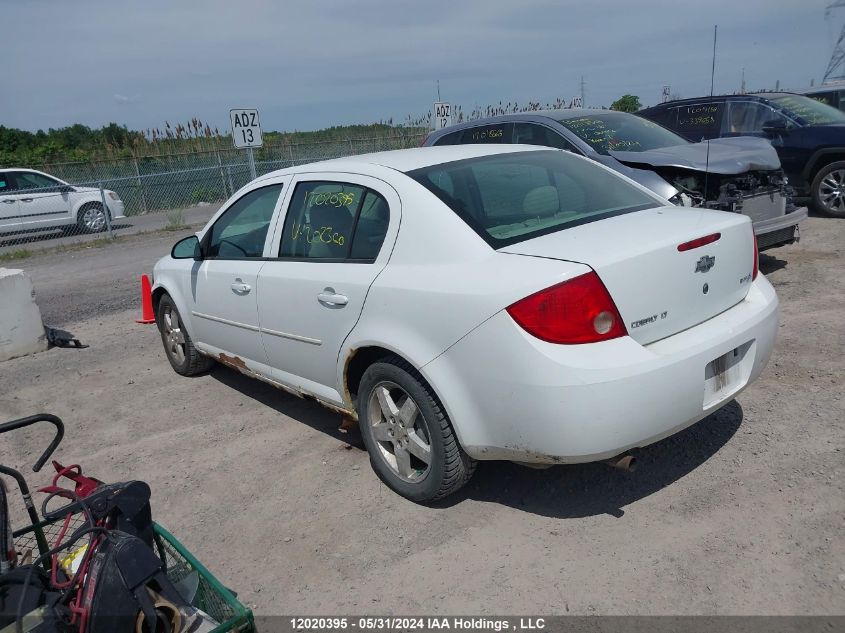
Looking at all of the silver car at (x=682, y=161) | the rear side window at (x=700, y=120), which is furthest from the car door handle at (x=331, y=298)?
the rear side window at (x=700, y=120)

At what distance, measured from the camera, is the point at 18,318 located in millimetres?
7051

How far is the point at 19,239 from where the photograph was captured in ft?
57.3

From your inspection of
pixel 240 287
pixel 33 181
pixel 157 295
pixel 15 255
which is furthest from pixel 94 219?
pixel 240 287

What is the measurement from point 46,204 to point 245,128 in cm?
628

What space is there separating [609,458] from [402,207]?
5.13ft

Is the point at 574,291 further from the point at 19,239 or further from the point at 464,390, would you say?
the point at 19,239

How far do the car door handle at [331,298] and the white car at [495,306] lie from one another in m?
0.01

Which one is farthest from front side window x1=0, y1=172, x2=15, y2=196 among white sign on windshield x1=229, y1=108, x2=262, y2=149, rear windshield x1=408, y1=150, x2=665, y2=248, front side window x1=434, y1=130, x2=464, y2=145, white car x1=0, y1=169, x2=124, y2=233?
rear windshield x1=408, y1=150, x2=665, y2=248

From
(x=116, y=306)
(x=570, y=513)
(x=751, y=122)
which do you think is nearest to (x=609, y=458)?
(x=570, y=513)

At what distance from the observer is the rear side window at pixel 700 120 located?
10305 millimetres

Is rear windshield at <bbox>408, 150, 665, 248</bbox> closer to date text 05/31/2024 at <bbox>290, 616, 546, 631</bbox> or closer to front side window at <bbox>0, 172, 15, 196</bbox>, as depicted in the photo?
date text 05/31/2024 at <bbox>290, 616, 546, 631</bbox>

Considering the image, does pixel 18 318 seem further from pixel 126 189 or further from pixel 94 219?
pixel 126 189

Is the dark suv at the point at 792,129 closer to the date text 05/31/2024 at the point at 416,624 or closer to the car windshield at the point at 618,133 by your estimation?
the car windshield at the point at 618,133

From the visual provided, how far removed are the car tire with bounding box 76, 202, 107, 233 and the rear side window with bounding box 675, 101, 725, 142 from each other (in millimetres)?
13670
